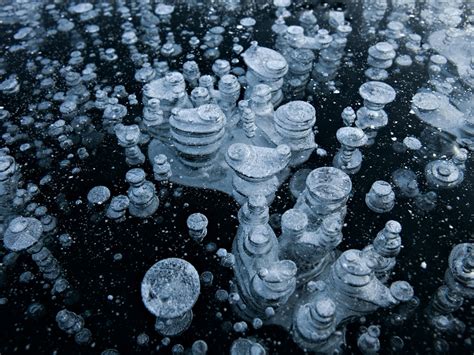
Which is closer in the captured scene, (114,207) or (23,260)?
(23,260)

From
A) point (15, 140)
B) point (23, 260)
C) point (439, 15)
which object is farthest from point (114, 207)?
point (439, 15)

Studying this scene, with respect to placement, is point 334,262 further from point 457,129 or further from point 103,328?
point 457,129

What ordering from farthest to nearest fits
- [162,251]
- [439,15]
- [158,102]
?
[439,15] → [158,102] → [162,251]

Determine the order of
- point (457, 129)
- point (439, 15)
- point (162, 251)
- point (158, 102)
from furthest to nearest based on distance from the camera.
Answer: point (439, 15) < point (457, 129) < point (158, 102) < point (162, 251)

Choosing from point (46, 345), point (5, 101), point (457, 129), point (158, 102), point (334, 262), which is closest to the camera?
point (46, 345)

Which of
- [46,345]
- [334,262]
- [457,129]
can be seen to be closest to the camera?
[46,345]

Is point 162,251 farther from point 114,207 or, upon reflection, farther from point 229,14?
point 229,14

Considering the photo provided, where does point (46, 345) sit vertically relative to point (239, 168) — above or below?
below

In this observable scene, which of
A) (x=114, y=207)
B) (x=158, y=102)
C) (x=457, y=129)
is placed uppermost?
(x=158, y=102)

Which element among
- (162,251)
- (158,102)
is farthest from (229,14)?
(162,251)
